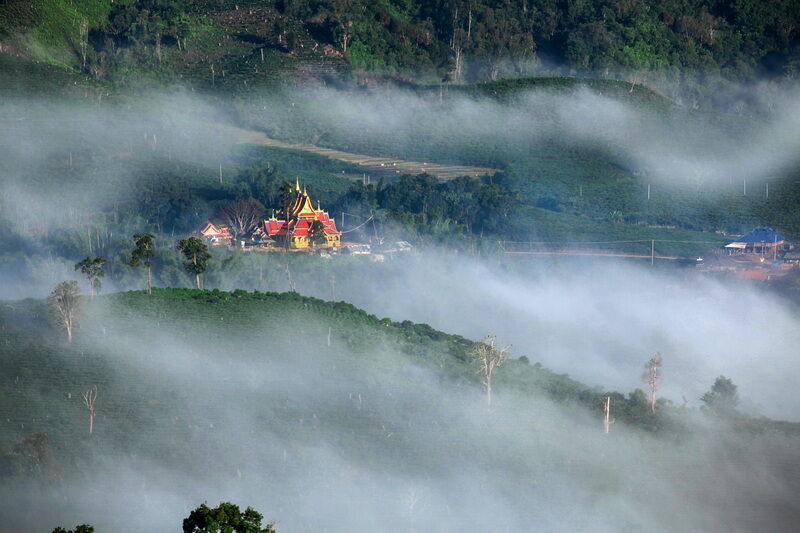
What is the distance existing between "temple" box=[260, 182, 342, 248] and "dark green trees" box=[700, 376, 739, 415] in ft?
160

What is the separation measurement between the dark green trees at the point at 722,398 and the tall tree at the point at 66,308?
39.1m

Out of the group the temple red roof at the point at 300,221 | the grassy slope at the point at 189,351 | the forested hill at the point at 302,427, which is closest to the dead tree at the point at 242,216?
the temple red roof at the point at 300,221

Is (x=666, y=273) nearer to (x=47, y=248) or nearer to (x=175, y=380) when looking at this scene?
(x=47, y=248)

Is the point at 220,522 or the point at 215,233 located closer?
the point at 220,522

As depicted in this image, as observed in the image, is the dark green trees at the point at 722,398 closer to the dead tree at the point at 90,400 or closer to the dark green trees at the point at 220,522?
the dead tree at the point at 90,400

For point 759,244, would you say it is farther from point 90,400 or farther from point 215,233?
point 90,400

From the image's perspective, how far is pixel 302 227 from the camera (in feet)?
528

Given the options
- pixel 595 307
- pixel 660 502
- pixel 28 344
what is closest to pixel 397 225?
pixel 595 307

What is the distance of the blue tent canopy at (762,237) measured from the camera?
6690 inches

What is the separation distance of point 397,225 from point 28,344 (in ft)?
185

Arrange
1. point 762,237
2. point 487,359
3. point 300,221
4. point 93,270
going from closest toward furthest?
point 487,359
point 93,270
point 300,221
point 762,237

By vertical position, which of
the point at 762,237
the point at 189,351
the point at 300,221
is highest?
the point at 300,221

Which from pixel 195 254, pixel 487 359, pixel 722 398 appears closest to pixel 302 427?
pixel 487 359

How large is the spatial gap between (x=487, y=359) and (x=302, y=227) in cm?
4465
